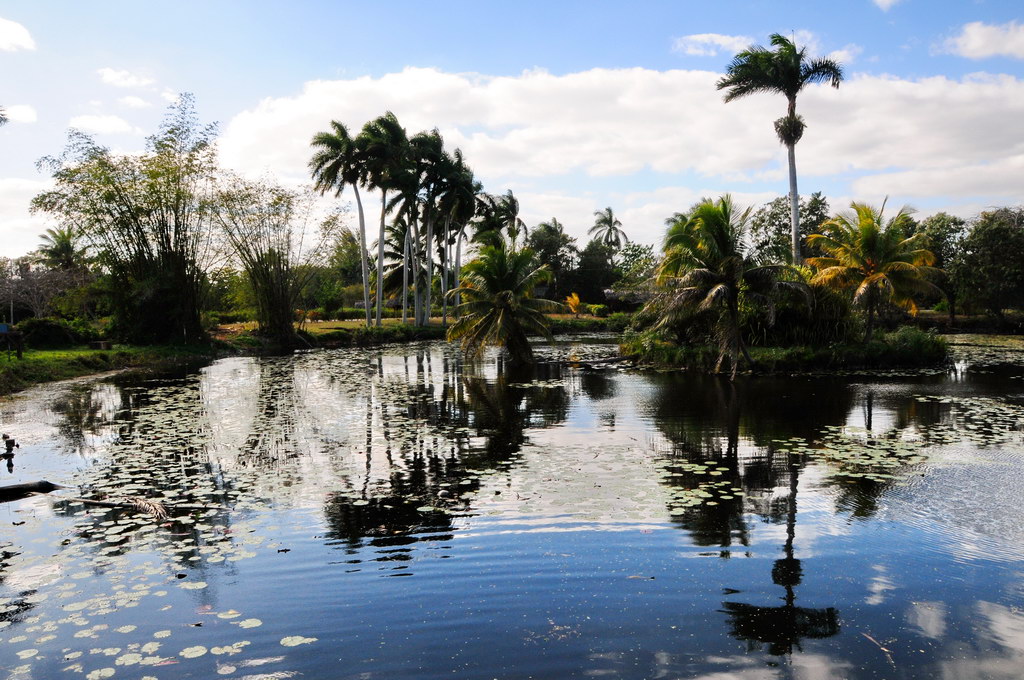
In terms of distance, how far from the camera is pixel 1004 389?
17.3 m

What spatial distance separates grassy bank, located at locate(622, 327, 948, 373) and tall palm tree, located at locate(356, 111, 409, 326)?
23.6 metres

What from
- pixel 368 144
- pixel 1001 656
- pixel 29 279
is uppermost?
pixel 368 144

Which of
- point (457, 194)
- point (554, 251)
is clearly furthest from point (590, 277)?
point (457, 194)

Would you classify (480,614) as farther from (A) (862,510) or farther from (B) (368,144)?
(B) (368,144)

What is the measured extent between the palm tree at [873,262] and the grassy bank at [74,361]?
24.7m

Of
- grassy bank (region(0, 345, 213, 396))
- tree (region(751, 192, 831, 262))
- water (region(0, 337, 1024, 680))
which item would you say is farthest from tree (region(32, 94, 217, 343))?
tree (region(751, 192, 831, 262))

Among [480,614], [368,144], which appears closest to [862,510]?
[480,614]

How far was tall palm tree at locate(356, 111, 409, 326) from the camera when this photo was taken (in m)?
41.4

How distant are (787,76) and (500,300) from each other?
60.2 feet

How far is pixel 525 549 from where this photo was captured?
651 centimetres

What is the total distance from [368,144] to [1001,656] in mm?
40803

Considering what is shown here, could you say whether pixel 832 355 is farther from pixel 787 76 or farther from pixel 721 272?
pixel 787 76

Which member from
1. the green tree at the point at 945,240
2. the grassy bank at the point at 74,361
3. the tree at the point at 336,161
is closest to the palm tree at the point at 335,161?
the tree at the point at 336,161

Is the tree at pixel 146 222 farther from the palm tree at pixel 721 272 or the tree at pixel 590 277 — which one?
the tree at pixel 590 277
